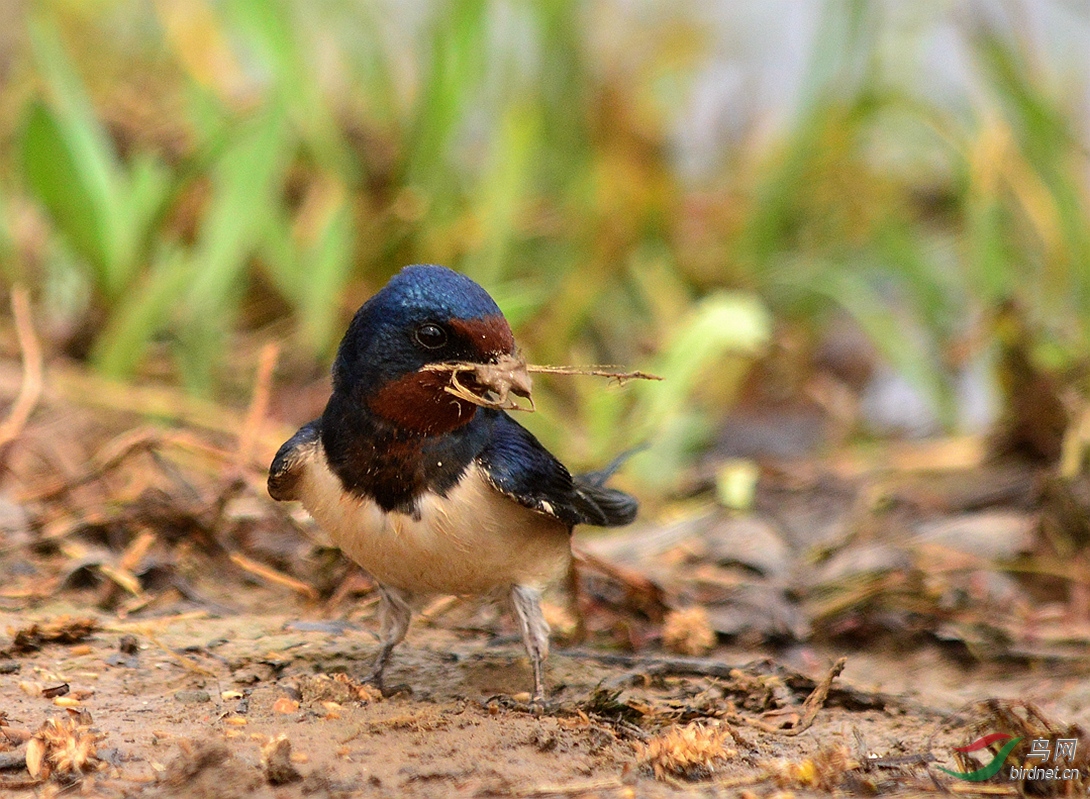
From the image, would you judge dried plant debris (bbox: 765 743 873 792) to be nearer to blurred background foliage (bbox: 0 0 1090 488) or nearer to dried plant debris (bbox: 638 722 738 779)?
dried plant debris (bbox: 638 722 738 779)

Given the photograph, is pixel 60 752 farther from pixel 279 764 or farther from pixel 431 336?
pixel 431 336

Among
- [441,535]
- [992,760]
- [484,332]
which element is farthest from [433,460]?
[992,760]

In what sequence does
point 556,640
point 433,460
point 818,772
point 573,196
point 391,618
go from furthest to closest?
point 573,196 → point 556,640 → point 391,618 → point 433,460 → point 818,772

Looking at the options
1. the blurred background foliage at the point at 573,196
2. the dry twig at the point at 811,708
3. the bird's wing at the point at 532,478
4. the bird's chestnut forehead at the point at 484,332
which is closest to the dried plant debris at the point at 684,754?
the dry twig at the point at 811,708

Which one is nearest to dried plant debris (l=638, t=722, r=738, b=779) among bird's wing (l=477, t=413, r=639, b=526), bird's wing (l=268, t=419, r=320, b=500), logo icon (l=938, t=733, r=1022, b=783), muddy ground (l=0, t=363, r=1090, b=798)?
muddy ground (l=0, t=363, r=1090, b=798)

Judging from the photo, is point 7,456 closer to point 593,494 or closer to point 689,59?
point 593,494

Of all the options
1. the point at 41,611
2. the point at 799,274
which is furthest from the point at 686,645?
the point at 799,274

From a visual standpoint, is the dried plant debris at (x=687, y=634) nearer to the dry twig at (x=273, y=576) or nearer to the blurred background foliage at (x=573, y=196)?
the dry twig at (x=273, y=576)
